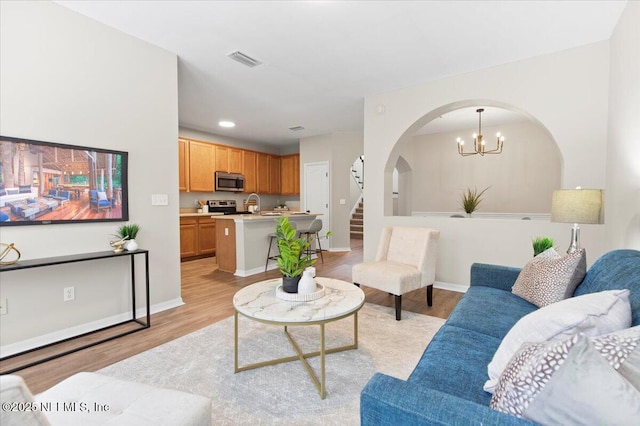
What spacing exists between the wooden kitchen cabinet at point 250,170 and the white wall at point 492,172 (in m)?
3.72

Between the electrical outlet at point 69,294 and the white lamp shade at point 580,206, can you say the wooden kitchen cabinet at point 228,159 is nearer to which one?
the electrical outlet at point 69,294

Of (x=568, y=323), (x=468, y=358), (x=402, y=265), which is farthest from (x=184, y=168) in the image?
(x=568, y=323)

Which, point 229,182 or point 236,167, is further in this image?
point 236,167

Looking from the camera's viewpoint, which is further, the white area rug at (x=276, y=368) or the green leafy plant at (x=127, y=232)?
the green leafy plant at (x=127, y=232)

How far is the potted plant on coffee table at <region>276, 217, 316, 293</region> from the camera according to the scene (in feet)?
6.49

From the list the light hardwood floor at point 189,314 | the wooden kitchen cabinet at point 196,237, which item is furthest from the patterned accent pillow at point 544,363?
the wooden kitchen cabinet at point 196,237

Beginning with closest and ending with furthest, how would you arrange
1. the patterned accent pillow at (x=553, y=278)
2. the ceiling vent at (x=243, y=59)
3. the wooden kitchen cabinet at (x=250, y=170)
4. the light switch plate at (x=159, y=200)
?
1. the patterned accent pillow at (x=553, y=278)
2. the light switch plate at (x=159, y=200)
3. the ceiling vent at (x=243, y=59)
4. the wooden kitchen cabinet at (x=250, y=170)

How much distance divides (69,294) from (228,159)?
15.5 ft

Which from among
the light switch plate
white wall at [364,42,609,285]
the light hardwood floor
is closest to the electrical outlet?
the light hardwood floor

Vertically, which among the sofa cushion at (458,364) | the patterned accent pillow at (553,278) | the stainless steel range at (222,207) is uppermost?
the stainless steel range at (222,207)

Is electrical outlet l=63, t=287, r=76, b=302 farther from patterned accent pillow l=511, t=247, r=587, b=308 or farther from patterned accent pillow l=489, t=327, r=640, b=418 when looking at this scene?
patterned accent pillow l=511, t=247, r=587, b=308

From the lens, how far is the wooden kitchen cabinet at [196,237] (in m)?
5.75

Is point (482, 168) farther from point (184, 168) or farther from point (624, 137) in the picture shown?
point (184, 168)

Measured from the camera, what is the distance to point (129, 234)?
8.90 feet
